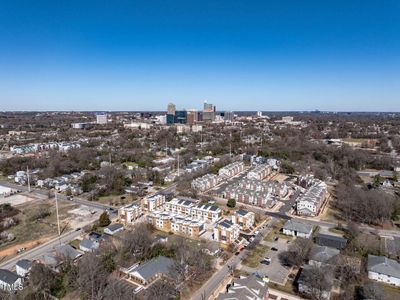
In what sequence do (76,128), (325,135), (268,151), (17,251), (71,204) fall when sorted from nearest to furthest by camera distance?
(17,251) < (71,204) < (268,151) < (325,135) < (76,128)

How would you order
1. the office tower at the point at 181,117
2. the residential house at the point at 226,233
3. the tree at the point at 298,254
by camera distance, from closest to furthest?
the tree at the point at 298,254
the residential house at the point at 226,233
the office tower at the point at 181,117

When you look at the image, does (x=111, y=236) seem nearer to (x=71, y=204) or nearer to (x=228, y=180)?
(x=71, y=204)

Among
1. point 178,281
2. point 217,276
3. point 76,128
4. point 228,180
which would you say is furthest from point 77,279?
point 76,128

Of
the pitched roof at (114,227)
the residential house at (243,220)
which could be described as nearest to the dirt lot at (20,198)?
the pitched roof at (114,227)

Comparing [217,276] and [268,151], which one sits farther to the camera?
[268,151]

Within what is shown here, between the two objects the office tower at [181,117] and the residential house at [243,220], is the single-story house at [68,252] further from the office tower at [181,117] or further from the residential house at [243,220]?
the office tower at [181,117]
